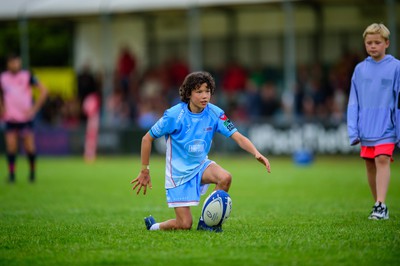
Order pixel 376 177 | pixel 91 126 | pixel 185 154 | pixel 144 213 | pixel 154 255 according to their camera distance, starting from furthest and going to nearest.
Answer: pixel 91 126 < pixel 144 213 < pixel 376 177 < pixel 185 154 < pixel 154 255

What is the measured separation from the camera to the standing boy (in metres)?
15.7

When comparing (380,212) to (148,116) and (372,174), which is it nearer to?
(372,174)

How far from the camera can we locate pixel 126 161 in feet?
77.7

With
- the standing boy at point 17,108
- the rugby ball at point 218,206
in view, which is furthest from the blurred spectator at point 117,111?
the rugby ball at point 218,206

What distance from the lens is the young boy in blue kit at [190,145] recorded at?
316 inches

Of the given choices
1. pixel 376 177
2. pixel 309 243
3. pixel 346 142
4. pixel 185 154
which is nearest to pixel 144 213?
pixel 185 154

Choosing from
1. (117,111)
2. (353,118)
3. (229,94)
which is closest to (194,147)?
(353,118)

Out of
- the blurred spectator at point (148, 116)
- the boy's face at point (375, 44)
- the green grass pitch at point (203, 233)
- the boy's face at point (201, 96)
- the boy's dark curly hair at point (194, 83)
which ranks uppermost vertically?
the boy's face at point (375, 44)

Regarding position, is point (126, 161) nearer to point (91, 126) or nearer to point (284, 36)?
point (91, 126)

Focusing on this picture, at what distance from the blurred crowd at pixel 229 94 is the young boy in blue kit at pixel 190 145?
14906 millimetres

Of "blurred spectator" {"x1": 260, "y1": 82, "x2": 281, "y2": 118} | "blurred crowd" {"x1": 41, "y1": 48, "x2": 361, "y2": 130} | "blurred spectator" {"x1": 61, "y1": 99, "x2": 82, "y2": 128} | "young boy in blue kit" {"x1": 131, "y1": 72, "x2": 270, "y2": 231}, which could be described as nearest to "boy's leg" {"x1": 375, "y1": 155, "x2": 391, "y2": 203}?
"young boy in blue kit" {"x1": 131, "y1": 72, "x2": 270, "y2": 231}

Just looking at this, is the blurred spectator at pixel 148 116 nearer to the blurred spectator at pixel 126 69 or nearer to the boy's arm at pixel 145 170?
the blurred spectator at pixel 126 69

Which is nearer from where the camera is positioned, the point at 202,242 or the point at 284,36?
the point at 202,242

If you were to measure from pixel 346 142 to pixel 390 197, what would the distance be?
1018 centimetres
